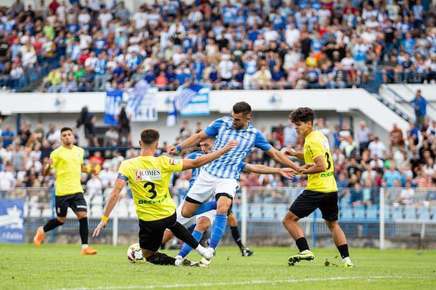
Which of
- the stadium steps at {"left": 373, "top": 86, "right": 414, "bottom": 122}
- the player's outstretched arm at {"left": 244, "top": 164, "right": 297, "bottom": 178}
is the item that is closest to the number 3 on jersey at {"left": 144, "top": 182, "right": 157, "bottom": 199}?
the player's outstretched arm at {"left": 244, "top": 164, "right": 297, "bottom": 178}

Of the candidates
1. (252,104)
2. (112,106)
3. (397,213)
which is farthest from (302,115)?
(112,106)

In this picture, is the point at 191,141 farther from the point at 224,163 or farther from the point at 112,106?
the point at 112,106

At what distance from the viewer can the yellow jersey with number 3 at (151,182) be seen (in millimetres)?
15492

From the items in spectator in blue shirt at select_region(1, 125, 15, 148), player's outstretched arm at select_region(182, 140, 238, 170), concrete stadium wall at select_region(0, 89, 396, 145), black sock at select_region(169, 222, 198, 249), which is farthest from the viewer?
spectator in blue shirt at select_region(1, 125, 15, 148)

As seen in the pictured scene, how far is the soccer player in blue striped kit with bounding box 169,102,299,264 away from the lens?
17.0m

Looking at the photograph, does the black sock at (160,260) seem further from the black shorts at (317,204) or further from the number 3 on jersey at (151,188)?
the black shorts at (317,204)

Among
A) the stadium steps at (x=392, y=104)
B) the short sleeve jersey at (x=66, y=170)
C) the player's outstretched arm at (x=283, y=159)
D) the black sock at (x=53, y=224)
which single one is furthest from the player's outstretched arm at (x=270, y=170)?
the stadium steps at (x=392, y=104)

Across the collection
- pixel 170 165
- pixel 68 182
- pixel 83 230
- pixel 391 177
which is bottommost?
pixel 83 230

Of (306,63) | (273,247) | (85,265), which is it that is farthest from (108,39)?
(85,265)

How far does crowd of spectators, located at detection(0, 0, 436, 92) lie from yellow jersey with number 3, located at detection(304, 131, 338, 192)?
780 inches

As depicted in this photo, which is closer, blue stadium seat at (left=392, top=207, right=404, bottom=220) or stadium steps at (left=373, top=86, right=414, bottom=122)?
blue stadium seat at (left=392, top=207, right=404, bottom=220)

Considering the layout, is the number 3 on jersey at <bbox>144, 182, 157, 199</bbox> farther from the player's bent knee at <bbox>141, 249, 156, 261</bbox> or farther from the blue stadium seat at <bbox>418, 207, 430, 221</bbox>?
the blue stadium seat at <bbox>418, 207, 430, 221</bbox>

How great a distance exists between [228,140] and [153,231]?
7.05 feet

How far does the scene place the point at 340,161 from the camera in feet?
107
